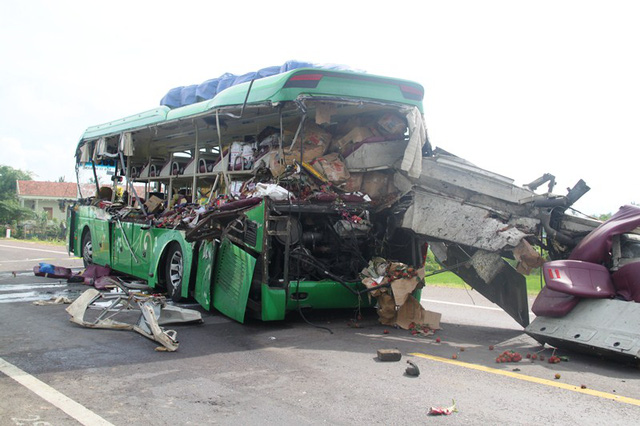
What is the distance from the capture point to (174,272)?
9500 millimetres

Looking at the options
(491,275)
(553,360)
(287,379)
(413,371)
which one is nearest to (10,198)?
(491,275)

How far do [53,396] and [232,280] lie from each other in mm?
3398

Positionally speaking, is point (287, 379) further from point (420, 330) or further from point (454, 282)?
point (454, 282)

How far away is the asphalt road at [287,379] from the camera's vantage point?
159 inches

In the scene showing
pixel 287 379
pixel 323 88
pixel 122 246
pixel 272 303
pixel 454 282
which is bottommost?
pixel 454 282

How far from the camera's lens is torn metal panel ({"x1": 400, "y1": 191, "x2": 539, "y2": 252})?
23.4 feet

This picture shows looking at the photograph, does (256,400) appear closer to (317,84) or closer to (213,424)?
(213,424)

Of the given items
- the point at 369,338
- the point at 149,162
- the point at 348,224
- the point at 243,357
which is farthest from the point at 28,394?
the point at 149,162

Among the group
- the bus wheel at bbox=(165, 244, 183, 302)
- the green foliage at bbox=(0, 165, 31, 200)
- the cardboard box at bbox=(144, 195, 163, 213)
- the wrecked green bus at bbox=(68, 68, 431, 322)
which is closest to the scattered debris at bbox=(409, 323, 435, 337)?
the wrecked green bus at bbox=(68, 68, 431, 322)

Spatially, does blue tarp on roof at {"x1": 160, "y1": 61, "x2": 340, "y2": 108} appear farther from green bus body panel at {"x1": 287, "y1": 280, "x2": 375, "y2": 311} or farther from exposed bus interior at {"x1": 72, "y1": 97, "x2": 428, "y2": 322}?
green bus body panel at {"x1": 287, "y1": 280, "x2": 375, "y2": 311}

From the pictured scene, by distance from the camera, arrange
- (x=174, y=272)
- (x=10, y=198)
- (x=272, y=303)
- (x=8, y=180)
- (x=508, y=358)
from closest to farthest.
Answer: (x=508, y=358)
(x=272, y=303)
(x=174, y=272)
(x=10, y=198)
(x=8, y=180)

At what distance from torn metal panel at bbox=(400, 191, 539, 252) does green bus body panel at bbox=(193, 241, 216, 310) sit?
111 inches

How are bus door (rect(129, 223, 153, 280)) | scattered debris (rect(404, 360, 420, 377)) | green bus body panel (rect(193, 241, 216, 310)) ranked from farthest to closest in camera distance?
bus door (rect(129, 223, 153, 280)) → green bus body panel (rect(193, 241, 216, 310)) → scattered debris (rect(404, 360, 420, 377))

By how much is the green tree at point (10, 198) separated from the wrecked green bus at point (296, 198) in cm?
4138
